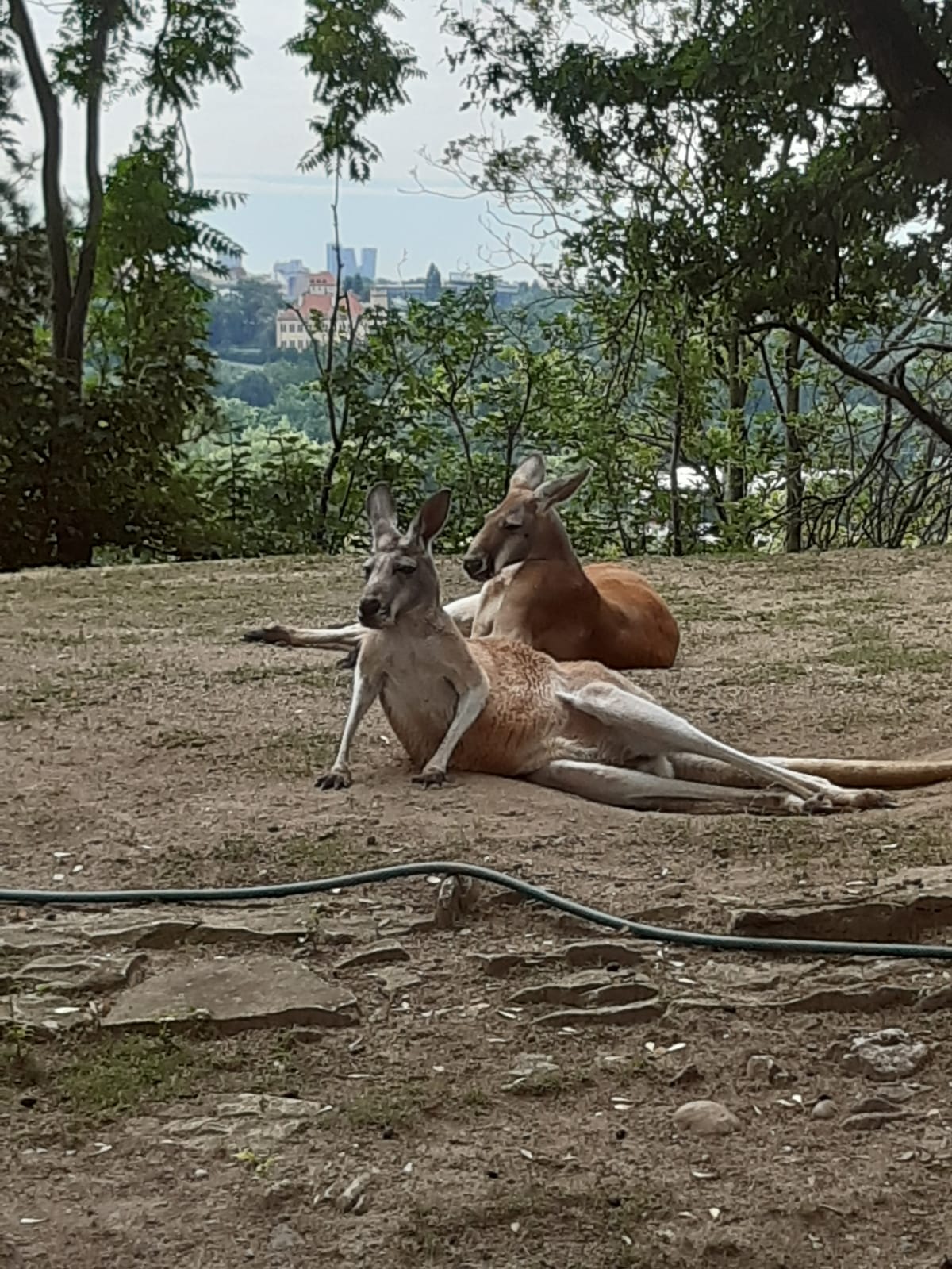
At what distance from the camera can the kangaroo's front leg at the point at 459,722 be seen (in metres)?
4.15

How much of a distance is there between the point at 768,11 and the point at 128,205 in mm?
8708

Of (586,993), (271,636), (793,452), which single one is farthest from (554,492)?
(793,452)

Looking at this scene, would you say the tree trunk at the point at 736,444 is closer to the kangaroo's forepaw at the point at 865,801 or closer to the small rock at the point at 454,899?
the kangaroo's forepaw at the point at 865,801

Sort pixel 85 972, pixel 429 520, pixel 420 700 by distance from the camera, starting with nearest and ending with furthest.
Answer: pixel 85 972, pixel 420 700, pixel 429 520

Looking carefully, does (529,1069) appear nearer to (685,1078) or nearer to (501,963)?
(685,1078)

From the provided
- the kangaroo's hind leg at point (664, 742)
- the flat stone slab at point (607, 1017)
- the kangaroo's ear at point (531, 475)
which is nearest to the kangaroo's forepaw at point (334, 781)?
the kangaroo's hind leg at point (664, 742)

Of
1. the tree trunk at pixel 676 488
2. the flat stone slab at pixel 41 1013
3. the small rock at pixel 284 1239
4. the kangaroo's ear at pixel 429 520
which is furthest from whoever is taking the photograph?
the tree trunk at pixel 676 488

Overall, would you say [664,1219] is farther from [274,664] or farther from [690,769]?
[274,664]

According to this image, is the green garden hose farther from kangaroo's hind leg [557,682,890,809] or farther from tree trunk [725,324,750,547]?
tree trunk [725,324,750,547]

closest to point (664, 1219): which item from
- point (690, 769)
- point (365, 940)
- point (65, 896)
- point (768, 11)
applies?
point (365, 940)

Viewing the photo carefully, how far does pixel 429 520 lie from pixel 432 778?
30.6 inches

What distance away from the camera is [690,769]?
4410 millimetres

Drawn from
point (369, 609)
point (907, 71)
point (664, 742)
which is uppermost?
point (907, 71)

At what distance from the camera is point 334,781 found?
410cm
